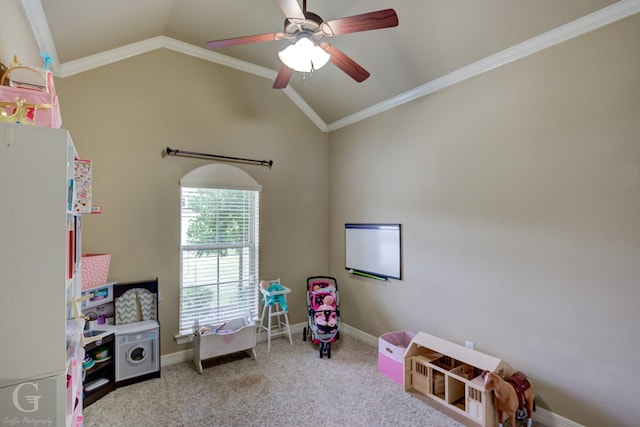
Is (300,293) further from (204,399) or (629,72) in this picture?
(629,72)

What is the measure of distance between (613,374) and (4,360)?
3.15 meters

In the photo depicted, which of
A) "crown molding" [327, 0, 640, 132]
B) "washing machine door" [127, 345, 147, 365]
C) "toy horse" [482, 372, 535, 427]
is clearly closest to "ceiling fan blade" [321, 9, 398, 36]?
"crown molding" [327, 0, 640, 132]

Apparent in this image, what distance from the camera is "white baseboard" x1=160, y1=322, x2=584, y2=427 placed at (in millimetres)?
2186

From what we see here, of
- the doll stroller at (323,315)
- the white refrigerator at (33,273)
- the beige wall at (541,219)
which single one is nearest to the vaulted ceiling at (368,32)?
the beige wall at (541,219)

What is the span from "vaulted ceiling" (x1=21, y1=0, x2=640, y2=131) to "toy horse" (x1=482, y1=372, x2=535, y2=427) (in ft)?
7.81

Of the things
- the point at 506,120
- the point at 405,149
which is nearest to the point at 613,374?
the point at 506,120

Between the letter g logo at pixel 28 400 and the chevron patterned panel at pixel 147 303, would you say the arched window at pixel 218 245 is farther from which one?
the letter g logo at pixel 28 400

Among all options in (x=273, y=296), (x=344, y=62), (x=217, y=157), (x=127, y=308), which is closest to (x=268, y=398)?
(x=273, y=296)

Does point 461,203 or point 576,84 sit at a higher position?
point 576,84

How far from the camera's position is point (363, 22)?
1.74 m

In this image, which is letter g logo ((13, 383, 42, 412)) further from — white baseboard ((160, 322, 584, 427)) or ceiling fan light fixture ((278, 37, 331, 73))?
white baseboard ((160, 322, 584, 427))

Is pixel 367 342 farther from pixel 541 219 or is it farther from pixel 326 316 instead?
pixel 541 219

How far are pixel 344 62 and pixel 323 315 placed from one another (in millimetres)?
2447

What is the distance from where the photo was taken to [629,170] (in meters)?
1.92
